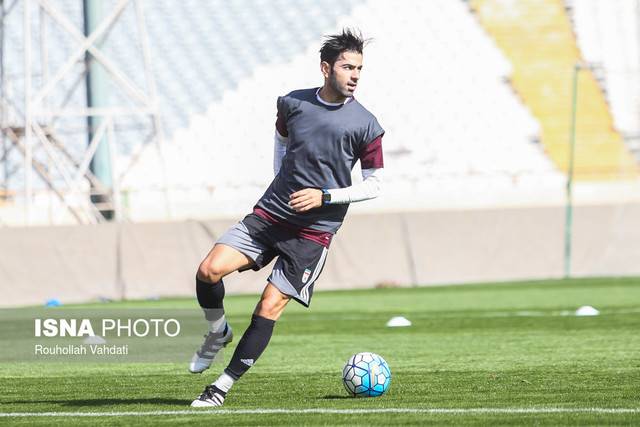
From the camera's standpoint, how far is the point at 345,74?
6.55m

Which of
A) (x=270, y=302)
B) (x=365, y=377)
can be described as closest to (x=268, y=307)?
(x=270, y=302)

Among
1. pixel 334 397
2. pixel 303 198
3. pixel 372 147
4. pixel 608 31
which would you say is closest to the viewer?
pixel 303 198

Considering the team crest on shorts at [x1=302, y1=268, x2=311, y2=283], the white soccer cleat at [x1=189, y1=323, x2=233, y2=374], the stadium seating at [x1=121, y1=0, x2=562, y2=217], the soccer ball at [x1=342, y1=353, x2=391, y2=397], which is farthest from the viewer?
the stadium seating at [x1=121, y1=0, x2=562, y2=217]

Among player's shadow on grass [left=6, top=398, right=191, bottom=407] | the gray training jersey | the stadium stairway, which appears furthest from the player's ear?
the stadium stairway

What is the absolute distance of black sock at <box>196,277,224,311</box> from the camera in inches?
263

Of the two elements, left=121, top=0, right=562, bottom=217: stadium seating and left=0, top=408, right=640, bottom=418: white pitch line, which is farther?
left=121, top=0, right=562, bottom=217: stadium seating

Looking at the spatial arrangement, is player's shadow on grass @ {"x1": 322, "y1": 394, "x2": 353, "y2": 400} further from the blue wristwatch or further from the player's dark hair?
the player's dark hair

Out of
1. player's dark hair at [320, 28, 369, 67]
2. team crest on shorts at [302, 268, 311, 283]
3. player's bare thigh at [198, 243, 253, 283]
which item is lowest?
team crest on shorts at [302, 268, 311, 283]

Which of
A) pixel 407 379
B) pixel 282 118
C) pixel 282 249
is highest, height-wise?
pixel 282 118

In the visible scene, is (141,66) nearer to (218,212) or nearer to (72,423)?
(218,212)

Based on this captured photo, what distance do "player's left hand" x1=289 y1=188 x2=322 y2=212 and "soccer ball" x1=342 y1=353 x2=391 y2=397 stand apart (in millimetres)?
1022

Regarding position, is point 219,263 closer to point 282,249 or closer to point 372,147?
point 282,249

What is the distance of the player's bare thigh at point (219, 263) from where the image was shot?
6602 mm

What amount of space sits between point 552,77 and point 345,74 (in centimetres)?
2723
